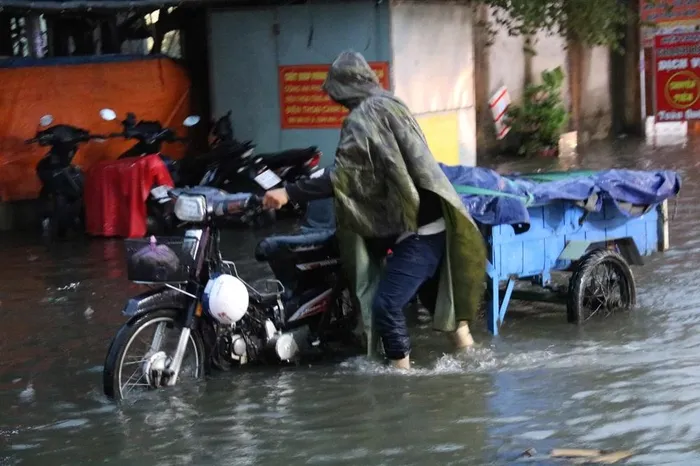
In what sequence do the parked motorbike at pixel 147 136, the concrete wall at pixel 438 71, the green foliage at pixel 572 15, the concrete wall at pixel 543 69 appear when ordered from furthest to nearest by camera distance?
the concrete wall at pixel 543 69 → the green foliage at pixel 572 15 → the concrete wall at pixel 438 71 → the parked motorbike at pixel 147 136

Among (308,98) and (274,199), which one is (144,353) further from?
(308,98)

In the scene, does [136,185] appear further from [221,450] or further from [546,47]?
[546,47]

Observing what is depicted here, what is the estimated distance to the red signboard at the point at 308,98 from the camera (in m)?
11.7

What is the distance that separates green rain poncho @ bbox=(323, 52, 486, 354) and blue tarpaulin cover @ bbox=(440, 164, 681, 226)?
0.45 meters

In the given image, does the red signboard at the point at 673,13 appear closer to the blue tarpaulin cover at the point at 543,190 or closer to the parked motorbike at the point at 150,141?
the parked motorbike at the point at 150,141

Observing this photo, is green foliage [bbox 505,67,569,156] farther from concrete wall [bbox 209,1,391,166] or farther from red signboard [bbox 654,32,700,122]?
concrete wall [bbox 209,1,391,166]

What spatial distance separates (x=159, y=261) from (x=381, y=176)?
1.17 metres

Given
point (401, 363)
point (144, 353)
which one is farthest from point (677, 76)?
point (144, 353)

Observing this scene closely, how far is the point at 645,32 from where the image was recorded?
18625 mm

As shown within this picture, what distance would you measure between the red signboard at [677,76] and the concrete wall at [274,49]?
7.56m

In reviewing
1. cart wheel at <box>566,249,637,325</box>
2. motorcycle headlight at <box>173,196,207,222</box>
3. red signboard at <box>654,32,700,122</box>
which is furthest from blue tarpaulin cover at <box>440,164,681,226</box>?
red signboard at <box>654,32,700,122</box>

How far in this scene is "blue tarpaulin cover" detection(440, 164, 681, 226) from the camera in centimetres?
609

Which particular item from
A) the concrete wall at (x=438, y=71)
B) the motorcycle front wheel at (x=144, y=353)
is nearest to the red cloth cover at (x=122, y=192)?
the concrete wall at (x=438, y=71)

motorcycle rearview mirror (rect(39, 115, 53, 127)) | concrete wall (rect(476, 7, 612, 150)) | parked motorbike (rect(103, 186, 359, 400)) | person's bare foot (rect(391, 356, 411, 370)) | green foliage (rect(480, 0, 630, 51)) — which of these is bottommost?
person's bare foot (rect(391, 356, 411, 370))
